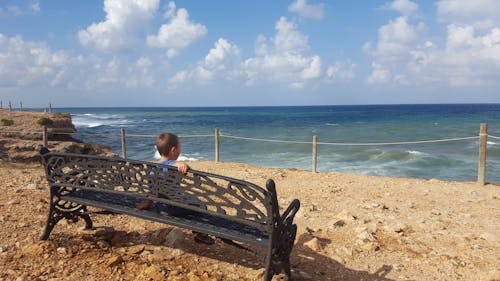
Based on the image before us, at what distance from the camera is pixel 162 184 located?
2994 mm

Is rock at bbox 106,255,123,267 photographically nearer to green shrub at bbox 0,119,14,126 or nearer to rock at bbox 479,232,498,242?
rock at bbox 479,232,498,242

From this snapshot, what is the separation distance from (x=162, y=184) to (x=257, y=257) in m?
1.23

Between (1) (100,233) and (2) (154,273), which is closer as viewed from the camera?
(2) (154,273)

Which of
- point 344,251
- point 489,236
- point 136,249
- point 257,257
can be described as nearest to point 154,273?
point 136,249

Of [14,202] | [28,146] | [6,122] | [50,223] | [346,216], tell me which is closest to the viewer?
[50,223]

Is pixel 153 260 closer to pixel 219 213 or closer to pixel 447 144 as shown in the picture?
pixel 219 213

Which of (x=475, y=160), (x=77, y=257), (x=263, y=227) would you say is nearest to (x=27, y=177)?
(x=77, y=257)

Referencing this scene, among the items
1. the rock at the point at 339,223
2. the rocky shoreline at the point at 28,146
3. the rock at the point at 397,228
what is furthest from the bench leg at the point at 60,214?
the rocky shoreline at the point at 28,146

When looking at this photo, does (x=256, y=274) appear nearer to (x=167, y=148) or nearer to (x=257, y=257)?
(x=257, y=257)

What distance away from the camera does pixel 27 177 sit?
641cm

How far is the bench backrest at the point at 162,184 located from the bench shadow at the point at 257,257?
1.97ft

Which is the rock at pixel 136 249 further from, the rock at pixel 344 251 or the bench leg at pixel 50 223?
the rock at pixel 344 251

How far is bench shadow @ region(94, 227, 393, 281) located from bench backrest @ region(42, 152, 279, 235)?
0.60 metres

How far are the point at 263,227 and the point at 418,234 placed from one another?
271 centimetres
